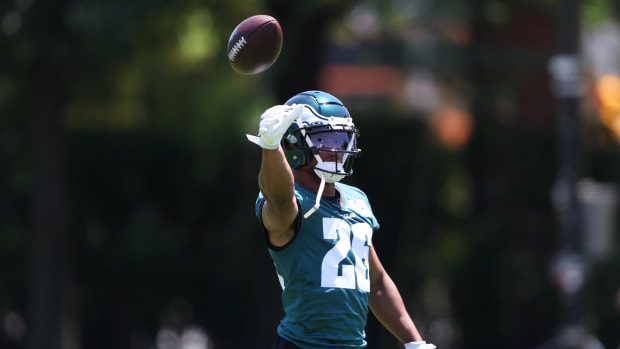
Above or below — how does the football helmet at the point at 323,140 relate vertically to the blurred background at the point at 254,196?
above

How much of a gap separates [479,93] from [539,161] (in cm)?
102

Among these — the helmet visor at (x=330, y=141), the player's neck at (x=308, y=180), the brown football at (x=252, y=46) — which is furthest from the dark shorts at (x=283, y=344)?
the brown football at (x=252, y=46)

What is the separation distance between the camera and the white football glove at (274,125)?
4.74 meters

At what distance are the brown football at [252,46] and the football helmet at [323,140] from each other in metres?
0.22

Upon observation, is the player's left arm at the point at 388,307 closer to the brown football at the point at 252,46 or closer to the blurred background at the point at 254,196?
the brown football at the point at 252,46

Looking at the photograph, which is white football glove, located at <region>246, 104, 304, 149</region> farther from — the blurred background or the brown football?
the blurred background

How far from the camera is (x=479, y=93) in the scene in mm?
14367

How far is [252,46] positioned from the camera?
5.25m

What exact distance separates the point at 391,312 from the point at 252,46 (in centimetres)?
138

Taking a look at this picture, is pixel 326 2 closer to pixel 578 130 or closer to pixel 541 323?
pixel 578 130

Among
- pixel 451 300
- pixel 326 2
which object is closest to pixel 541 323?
pixel 451 300

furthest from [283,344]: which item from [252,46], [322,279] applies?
[252,46]

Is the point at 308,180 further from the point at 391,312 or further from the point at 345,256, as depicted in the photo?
the point at 391,312

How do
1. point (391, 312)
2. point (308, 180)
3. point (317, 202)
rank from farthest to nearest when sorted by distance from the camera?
point (391, 312) < point (308, 180) < point (317, 202)
